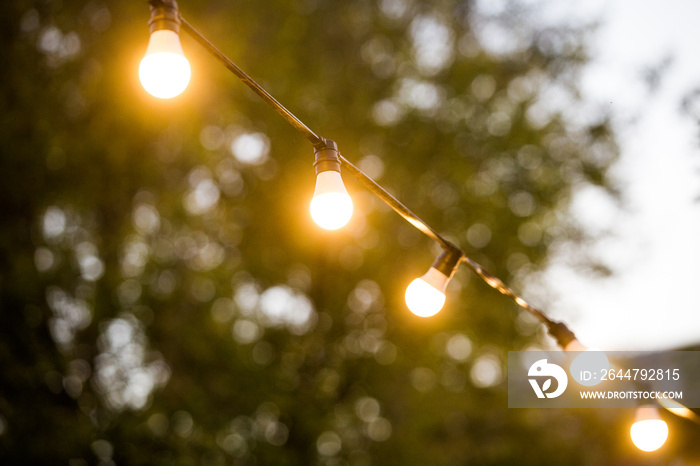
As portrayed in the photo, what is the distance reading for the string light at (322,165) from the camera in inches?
56.0

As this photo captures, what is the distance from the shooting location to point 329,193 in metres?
1.53

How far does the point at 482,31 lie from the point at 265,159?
3344mm

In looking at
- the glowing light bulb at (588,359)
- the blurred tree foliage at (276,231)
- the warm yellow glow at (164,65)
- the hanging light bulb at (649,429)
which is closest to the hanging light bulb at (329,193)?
the warm yellow glow at (164,65)

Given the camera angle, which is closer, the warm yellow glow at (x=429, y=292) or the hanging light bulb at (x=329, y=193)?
the hanging light bulb at (x=329, y=193)

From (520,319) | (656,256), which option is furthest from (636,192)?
(520,319)

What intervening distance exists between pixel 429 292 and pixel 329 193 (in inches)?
23.8

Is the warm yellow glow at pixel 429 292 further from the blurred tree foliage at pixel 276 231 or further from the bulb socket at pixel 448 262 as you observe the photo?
the blurred tree foliage at pixel 276 231

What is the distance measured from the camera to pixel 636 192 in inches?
232

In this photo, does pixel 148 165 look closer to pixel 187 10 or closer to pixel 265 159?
pixel 265 159

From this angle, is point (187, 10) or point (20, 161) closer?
point (20, 161)

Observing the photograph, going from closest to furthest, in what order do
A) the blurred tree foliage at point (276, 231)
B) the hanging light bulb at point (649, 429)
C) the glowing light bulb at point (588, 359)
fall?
the glowing light bulb at point (588, 359) < the hanging light bulb at point (649, 429) < the blurred tree foliage at point (276, 231)

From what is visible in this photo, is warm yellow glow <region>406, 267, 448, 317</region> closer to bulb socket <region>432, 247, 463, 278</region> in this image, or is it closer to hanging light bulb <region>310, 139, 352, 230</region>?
bulb socket <region>432, 247, 463, 278</region>

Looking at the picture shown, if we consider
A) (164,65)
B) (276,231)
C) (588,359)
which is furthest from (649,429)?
(276,231)

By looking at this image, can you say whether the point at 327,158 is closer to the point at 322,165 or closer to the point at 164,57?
the point at 322,165
